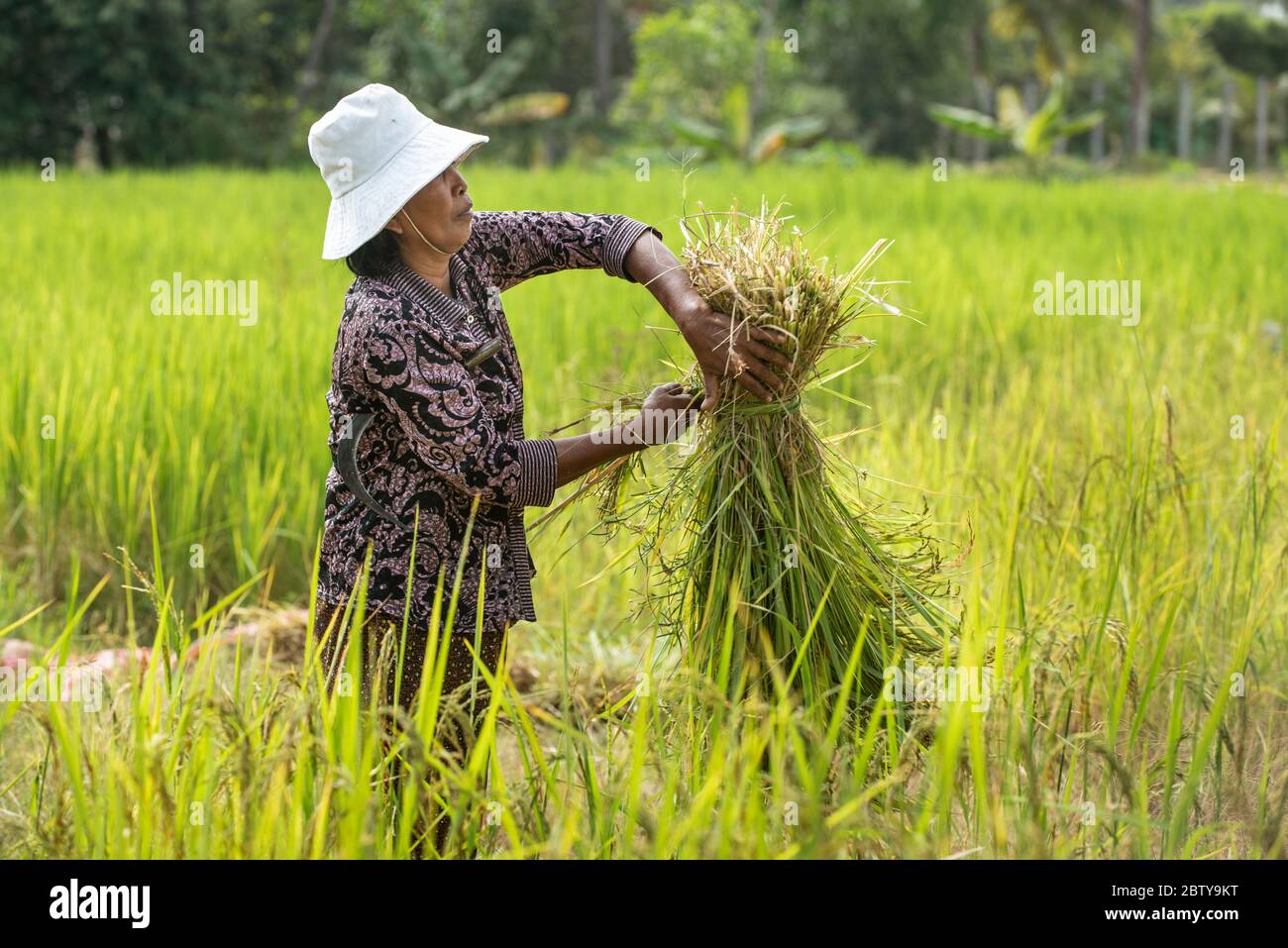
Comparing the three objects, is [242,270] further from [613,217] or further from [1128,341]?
[613,217]

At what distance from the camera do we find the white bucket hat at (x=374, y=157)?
167 centimetres

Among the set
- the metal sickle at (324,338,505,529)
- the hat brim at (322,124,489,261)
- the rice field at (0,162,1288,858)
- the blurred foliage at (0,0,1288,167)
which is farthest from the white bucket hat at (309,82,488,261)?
the blurred foliage at (0,0,1288,167)

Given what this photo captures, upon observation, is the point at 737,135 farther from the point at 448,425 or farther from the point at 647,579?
the point at 448,425

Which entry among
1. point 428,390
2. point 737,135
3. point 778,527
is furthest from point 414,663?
point 737,135

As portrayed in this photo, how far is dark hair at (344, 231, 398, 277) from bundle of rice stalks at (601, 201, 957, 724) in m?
0.41

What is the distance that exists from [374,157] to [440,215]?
0.36ft

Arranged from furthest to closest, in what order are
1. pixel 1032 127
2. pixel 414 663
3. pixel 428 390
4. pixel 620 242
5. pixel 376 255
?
1. pixel 1032 127
2. pixel 620 242
3. pixel 414 663
4. pixel 376 255
5. pixel 428 390

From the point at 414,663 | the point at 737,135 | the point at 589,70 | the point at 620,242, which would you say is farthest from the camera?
the point at 589,70

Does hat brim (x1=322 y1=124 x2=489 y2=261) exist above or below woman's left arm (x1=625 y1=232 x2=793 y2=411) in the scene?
above

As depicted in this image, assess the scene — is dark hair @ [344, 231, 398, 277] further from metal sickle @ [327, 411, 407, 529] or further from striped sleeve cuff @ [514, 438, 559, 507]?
striped sleeve cuff @ [514, 438, 559, 507]

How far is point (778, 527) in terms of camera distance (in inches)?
72.2

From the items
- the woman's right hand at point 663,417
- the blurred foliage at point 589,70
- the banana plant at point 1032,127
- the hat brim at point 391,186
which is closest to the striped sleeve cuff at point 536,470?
→ the woman's right hand at point 663,417

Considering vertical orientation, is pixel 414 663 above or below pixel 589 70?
below

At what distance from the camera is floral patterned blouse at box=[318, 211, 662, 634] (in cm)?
166
